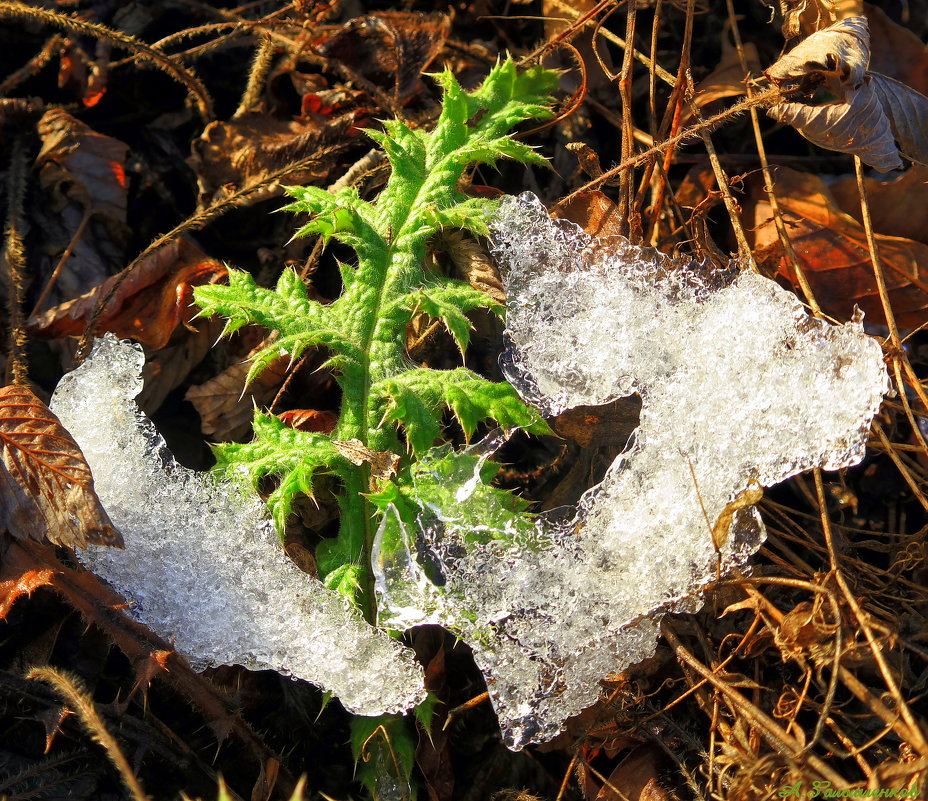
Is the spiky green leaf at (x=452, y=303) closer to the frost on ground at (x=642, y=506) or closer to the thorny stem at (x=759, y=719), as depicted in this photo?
the frost on ground at (x=642, y=506)

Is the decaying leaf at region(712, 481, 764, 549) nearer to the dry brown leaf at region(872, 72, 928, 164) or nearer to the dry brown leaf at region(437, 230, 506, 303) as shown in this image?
the dry brown leaf at region(437, 230, 506, 303)

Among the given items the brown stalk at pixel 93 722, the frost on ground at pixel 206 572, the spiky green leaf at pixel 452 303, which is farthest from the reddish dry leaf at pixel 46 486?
the spiky green leaf at pixel 452 303

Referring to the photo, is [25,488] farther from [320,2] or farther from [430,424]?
[320,2]

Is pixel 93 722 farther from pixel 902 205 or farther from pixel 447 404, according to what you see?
pixel 902 205

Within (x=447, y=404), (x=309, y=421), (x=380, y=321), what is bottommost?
(x=309, y=421)

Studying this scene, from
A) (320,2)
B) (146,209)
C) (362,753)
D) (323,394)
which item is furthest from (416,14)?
(362,753)

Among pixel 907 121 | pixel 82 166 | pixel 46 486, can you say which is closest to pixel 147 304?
pixel 82 166
